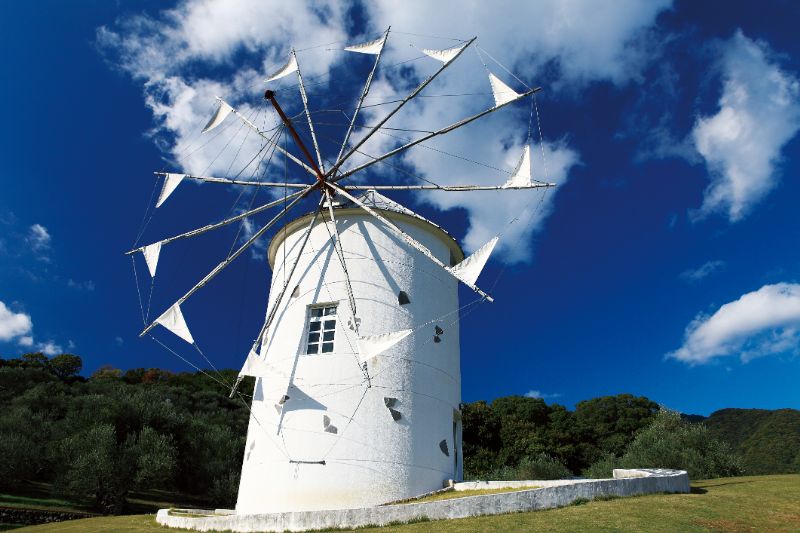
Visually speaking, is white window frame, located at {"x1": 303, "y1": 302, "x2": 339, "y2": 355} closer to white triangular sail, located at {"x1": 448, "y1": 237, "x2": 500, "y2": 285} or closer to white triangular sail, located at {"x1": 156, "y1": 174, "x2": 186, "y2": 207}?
white triangular sail, located at {"x1": 448, "y1": 237, "x2": 500, "y2": 285}

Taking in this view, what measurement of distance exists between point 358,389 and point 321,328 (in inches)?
87.4

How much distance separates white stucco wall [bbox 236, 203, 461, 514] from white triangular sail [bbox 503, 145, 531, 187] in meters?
3.03

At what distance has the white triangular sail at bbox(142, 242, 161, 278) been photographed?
18.7 m

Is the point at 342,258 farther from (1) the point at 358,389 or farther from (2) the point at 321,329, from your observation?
(1) the point at 358,389

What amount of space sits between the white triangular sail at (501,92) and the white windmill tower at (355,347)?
0.11 feet

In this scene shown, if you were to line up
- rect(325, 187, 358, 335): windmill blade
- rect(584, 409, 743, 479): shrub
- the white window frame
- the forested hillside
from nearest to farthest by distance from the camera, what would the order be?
rect(325, 187, 358, 335): windmill blade → the white window frame → rect(584, 409, 743, 479): shrub → the forested hillside

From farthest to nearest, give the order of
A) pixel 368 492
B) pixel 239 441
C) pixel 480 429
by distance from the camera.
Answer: pixel 480 429 → pixel 239 441 → pixel 368 492

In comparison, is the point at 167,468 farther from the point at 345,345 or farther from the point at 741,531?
the point at 741,531

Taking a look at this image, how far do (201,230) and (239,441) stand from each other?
21.6m

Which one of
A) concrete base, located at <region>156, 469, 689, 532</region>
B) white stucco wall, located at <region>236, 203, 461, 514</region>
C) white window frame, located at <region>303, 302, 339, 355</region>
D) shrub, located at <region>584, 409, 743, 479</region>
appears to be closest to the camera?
concrete base, located at <region>156, 469, 689, 532</region>

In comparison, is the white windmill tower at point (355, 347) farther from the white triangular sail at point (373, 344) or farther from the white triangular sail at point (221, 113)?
the white triangular sail at point (221, 113)

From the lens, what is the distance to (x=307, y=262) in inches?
669

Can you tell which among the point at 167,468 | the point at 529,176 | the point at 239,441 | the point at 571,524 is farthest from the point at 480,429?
the point at 571,524

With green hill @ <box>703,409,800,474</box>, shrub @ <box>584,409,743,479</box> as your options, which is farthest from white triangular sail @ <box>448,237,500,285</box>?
green hill @ <box>703,409,800,474</box>
